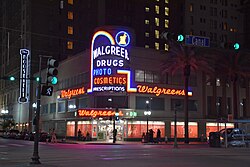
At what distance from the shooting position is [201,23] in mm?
105750

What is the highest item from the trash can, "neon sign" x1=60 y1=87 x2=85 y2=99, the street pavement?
"neon sign" x1=60 y1=87 x2=85 y2=99

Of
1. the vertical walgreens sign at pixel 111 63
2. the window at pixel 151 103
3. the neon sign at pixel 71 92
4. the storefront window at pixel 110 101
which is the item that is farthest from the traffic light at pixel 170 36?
the neon sign at pixel 71 92

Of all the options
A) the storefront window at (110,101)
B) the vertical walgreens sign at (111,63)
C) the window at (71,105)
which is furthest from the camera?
the window at (71,105)

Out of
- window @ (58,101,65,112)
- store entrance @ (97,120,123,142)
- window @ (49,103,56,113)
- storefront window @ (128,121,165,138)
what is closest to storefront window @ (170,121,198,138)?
storefront window @ (128,121,165,138)

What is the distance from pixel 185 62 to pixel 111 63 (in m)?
11.0

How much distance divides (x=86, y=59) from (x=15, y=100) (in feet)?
149

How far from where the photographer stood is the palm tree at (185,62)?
60.0 m

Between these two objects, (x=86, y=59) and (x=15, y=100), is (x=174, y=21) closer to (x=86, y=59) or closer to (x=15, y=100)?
(x=15, y=100)

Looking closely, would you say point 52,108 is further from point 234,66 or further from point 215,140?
point 215,140

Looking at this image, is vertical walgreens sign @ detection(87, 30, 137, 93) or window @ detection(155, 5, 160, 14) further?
window @ detection(155, 5, 160, 14)

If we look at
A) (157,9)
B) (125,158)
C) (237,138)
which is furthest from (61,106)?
(157,9)

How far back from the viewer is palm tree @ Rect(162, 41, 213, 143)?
60.0 m

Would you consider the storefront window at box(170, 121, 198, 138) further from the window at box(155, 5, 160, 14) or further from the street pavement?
the window at box(155, 5, 160, 14)

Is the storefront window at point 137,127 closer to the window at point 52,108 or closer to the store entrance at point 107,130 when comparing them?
the store entrance at point 107,130
